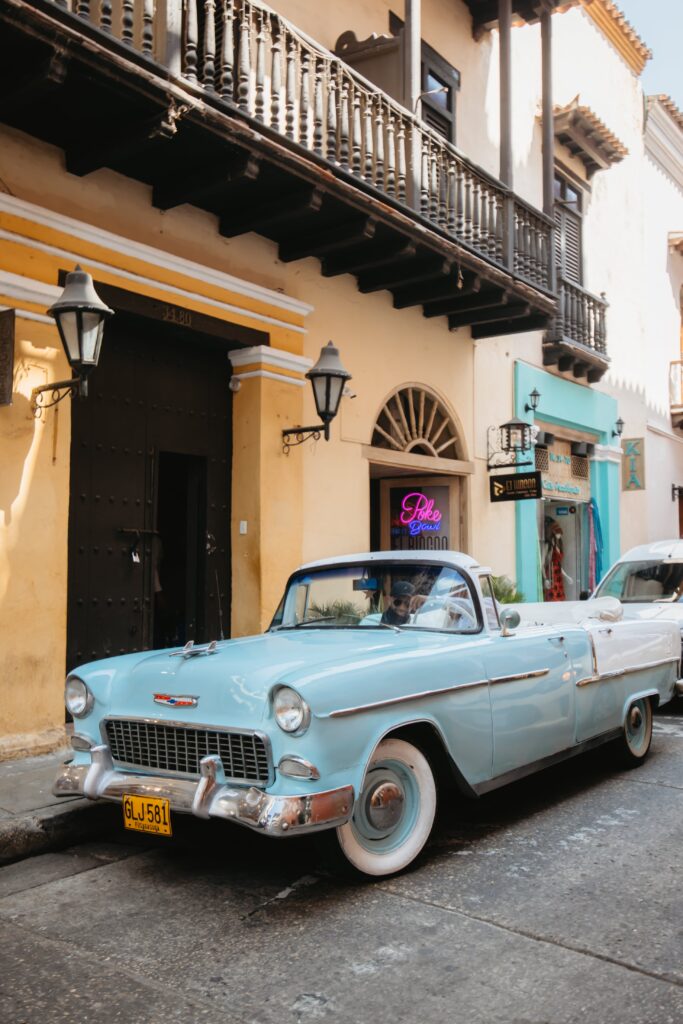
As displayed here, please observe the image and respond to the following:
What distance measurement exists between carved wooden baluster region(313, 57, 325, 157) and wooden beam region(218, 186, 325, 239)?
0.36 m

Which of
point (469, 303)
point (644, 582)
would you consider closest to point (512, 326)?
point (469, 303)

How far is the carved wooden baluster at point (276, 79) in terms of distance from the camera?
293 inches

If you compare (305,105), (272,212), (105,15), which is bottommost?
(272,212)

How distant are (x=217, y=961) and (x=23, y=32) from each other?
5.08 metres

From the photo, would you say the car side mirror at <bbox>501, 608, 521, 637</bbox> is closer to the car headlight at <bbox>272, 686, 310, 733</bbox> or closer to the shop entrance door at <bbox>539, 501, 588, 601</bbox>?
the car headlight at <bbox>272, 686, 310, 733</bbox>

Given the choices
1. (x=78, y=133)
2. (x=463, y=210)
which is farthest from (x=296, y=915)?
(x=463, y=210)

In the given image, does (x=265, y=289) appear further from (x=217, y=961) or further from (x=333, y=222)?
(x=217, y=961)

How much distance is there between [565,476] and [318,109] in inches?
312

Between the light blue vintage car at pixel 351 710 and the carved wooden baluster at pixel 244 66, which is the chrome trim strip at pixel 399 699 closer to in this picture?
the light blue vintage car at pixel 351 710

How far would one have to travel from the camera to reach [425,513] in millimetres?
11719

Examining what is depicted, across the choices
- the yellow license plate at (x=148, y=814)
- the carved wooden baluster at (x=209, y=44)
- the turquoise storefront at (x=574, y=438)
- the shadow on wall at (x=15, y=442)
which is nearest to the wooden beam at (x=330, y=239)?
the carved wooden baluster at (x=209, y=44)

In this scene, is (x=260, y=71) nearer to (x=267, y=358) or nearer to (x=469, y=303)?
(x=267, y=358)

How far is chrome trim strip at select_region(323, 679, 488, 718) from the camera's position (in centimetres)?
379

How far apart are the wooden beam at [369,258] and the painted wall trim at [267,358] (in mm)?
1145
